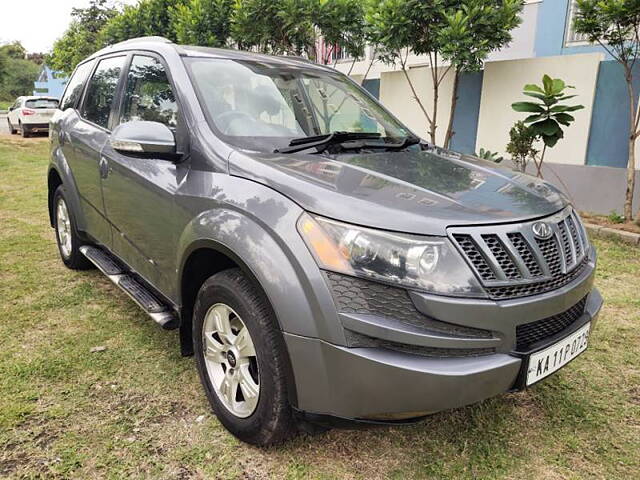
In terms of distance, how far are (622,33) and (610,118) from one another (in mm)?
1136

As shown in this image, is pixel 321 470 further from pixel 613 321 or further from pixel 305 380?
pixel 613 321

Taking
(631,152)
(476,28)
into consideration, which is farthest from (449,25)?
(631,152)

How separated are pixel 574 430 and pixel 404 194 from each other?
1.46 metres

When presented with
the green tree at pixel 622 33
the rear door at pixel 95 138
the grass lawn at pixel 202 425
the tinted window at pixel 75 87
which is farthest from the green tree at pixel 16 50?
the grass lawn at pixel 202 425

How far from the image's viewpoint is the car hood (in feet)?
6.03

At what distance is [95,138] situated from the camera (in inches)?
138

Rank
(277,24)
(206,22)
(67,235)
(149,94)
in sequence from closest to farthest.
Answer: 1. (149,94)
2. (67,235)
3. (277,24)
4. (206,22)

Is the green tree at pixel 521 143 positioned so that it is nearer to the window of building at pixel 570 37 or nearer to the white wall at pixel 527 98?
the white wall at pixel 527 98

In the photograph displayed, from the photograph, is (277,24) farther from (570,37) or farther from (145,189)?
(145,189)

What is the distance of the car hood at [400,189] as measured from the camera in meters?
1.84

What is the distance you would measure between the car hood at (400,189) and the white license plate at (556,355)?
1.70 ft

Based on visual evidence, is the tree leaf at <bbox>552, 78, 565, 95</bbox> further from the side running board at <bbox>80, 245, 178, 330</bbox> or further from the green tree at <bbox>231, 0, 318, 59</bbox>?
the side running board at <bbox>80, 245, 178, 330</bbox>

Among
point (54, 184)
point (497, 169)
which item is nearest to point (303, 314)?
point (497, 169)

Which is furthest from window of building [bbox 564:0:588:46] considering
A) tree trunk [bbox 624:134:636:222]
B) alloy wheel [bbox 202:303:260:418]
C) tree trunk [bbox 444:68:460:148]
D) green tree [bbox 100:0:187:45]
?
alloy wheel [bbox 202:303:260:418]
